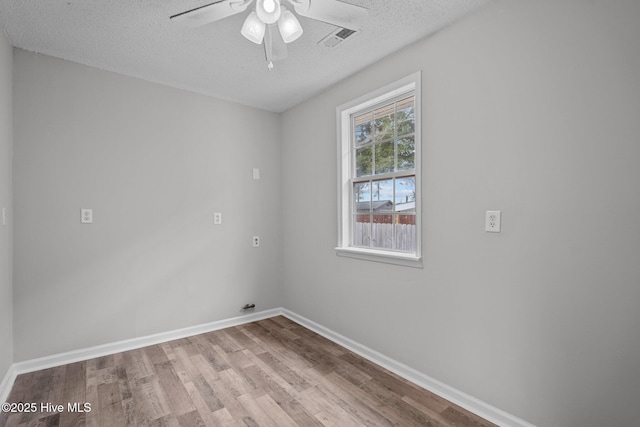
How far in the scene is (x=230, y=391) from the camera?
2.14 m

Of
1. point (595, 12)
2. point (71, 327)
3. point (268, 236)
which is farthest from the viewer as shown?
point (268, 236)

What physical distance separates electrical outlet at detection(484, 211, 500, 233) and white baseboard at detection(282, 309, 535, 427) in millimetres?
1051

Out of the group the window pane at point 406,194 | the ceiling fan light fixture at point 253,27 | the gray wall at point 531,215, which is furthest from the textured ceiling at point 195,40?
the window pane at point 406,194

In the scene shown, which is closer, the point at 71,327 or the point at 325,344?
the point at 71,327

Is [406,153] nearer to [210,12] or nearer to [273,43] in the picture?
[273,43]

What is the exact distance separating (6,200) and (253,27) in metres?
2.13

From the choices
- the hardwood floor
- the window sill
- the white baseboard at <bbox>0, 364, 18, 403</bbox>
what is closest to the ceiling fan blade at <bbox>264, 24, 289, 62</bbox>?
the window sill

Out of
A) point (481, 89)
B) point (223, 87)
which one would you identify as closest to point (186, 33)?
point (223, 87)

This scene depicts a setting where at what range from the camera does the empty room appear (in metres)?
1.51

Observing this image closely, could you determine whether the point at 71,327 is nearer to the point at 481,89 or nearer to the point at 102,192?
the point at 102,192

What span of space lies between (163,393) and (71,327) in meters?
1.11

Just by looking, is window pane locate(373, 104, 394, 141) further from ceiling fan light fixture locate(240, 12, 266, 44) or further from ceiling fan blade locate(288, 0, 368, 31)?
Answer: ceiling fan light fixture locate(240, 12, 266, 44)

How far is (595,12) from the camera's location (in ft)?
4.80

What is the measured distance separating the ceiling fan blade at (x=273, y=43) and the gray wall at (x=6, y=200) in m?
1.83
